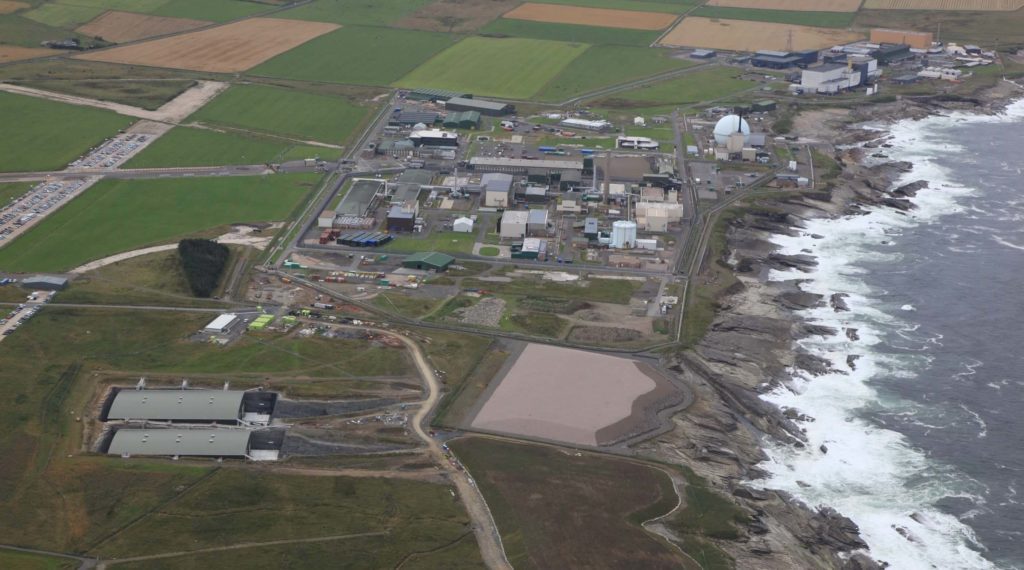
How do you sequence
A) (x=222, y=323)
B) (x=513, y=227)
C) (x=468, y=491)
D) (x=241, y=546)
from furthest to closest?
(x=513, y=227), (x=222, y=323), (x=468, y=491), (x=241, y=546)

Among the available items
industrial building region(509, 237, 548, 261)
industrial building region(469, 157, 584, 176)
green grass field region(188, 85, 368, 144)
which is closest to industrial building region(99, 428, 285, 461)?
industrial building region(509, 237, 548, 261)

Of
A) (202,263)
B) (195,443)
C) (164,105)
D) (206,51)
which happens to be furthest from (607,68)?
(195,443)

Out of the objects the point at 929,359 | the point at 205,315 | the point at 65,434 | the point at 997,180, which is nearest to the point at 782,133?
the point at 997,180

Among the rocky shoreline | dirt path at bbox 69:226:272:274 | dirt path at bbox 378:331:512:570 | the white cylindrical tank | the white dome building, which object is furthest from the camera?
the white dome building

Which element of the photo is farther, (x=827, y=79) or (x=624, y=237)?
(x=827, y=79)

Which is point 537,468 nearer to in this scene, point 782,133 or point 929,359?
point 929,359

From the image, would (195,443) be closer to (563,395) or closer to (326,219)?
(563,395)

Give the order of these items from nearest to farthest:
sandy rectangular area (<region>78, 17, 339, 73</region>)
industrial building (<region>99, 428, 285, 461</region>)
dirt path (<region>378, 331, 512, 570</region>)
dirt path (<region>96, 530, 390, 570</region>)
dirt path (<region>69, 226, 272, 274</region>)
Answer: dirt path (<region>96, 530, 390, 570</region>) < dirt path (<region>378, 331, 512, 570</region>) < industrial building (<region>99, 428, 285, 461</region>) < dirt path (<region>69, 226, 272, 274</region>) < sandy rectangular area (<region>78, 17, 339, 73</region>)

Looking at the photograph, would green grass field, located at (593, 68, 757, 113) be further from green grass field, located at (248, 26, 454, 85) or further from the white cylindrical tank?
the white cylindrical tank
